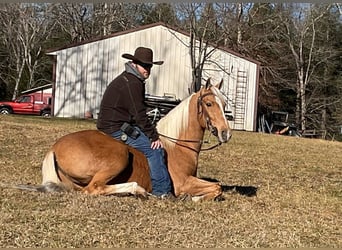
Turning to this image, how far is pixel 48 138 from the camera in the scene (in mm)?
15867

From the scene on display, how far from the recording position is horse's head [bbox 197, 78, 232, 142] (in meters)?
6.97

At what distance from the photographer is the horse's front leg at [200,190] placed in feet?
23.6

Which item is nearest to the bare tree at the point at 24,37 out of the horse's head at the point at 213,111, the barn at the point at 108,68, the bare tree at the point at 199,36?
the barn at the point at 108,68

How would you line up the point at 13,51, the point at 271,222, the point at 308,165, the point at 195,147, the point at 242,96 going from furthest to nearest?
the point at 13,51 < the point at 242,96 < the point at 308,165 < the point at 195,147 < the point at 271,222

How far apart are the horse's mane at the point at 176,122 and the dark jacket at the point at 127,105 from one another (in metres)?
0.42

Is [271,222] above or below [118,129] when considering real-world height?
below

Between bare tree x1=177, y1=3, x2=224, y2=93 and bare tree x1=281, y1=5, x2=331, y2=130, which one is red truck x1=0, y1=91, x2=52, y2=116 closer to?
bare tree x1=177, y1=3, x2=224, y2=93

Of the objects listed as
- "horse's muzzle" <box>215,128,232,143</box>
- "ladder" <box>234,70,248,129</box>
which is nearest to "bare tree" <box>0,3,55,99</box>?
"ladder" <box>234,70,248,129</box>

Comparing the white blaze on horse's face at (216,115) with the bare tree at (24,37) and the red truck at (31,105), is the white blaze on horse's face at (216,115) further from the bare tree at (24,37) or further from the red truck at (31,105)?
the bare tree at (24,37)

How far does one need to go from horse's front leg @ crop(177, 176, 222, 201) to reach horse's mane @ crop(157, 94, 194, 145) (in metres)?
0.66

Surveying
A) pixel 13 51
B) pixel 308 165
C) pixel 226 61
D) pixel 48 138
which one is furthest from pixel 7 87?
pixel 308 165

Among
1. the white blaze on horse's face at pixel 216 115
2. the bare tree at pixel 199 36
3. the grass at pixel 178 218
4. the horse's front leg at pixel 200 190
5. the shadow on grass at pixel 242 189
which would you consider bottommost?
the shadow on grass at pixel 242 189

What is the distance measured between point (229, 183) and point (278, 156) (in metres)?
5.97

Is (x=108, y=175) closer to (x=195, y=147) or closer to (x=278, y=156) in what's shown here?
(x=195, y=147)
